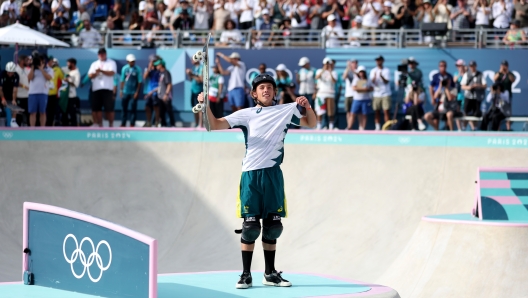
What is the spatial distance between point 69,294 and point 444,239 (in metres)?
5.32

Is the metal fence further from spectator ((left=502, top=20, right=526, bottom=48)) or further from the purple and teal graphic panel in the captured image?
the purple and teal graphic panel

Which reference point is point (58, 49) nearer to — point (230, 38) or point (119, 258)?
point (230, 38)

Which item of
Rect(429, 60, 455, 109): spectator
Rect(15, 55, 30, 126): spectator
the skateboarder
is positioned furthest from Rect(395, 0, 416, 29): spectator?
the skateboarder

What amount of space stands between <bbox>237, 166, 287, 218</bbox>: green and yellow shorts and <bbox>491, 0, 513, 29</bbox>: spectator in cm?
1280

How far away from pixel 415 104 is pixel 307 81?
227cm

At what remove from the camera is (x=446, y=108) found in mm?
17250

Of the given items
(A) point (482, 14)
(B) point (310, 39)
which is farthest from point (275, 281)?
(B) point (310, 39)

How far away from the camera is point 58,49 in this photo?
2059cm

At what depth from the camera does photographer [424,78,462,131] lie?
17.2m

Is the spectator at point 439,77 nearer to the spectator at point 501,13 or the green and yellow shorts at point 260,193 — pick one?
the spectator at point 501,13

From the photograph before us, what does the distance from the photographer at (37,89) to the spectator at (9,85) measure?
383 mm

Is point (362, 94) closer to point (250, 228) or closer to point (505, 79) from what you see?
point (505, 79)

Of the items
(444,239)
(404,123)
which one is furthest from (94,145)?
(444,239)

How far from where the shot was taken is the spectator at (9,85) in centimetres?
1800
